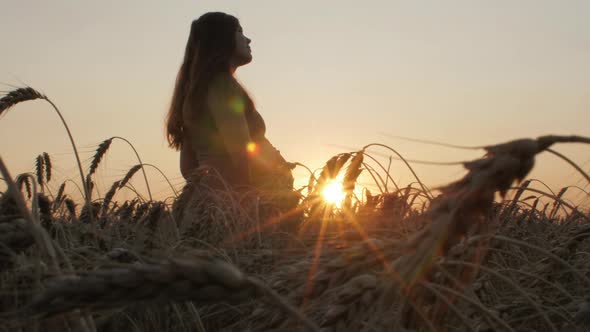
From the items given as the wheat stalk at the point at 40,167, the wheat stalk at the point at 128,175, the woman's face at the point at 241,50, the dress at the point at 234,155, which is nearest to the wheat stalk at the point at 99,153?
the wheat stalk at the point at 128,175

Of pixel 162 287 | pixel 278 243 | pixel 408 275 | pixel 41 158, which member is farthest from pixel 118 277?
pixel 41 158

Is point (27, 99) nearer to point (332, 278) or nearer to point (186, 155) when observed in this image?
point (332, 278)

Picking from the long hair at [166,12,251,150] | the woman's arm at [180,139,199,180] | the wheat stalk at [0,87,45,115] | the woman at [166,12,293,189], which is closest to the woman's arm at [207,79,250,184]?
the woman at [166,12,293,189]

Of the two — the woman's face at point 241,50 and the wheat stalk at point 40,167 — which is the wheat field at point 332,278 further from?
the woman's face at point 241,50

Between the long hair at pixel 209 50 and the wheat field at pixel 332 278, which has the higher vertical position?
the long hair at pixel 209 50

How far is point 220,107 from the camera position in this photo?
4848 millimetres

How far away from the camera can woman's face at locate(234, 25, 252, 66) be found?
17.1 feet

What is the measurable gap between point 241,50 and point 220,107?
2.37ft

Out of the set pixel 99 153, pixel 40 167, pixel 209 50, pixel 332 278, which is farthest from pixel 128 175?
pixel 332 278

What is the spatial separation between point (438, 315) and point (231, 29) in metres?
4.31

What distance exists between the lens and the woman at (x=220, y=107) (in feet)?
15.8

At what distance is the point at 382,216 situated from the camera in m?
2.36

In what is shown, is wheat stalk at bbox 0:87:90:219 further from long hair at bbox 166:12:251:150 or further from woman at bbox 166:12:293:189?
long hair at bbox 166:12:251:150

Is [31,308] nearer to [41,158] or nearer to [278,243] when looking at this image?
[278,243]
